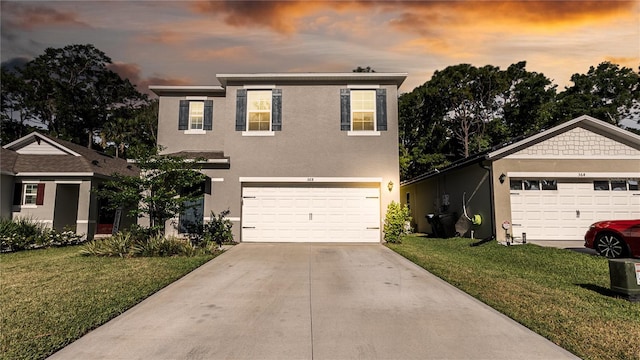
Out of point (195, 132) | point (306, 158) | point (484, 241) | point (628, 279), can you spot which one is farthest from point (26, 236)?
point (628, 279)

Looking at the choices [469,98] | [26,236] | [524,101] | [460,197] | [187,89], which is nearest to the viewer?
[26,236]

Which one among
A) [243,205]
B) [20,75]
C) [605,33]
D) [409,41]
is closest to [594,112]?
[605,33]

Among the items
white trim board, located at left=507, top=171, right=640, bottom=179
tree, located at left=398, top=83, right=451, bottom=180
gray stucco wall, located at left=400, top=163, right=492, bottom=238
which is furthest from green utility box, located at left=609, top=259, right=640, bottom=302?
tree, located at left=398, top=83, right=451, bottom=180

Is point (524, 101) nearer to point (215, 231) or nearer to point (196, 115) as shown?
point (196, 115)

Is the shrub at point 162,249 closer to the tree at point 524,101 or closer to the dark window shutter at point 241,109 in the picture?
the dark window shutter at point 241,109

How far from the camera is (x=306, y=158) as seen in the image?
1299 centimetres

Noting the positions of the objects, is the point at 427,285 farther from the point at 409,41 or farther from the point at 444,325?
the point at 409,41

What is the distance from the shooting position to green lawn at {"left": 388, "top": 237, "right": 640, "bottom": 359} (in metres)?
4.14

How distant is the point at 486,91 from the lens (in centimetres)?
2712

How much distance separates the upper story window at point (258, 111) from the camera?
13188 mm

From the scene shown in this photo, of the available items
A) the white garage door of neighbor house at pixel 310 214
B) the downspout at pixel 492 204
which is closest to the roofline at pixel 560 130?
the downspout at pixel 492 204

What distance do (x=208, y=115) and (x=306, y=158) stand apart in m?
4.76

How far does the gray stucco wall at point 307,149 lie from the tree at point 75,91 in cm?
2549

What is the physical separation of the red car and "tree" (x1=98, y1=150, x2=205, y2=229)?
12073mm
